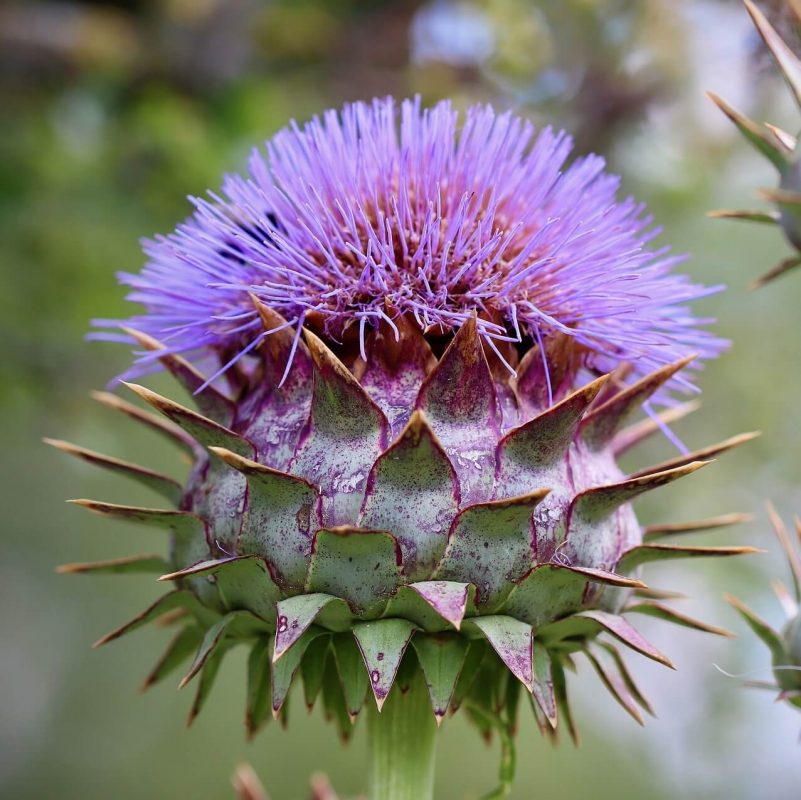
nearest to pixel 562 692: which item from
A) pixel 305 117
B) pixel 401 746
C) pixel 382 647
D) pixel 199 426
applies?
pixel 401 746

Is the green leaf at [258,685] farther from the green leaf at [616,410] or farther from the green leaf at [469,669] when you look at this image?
the green leaf at [616,410]

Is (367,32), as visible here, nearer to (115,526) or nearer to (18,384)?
(18,384)

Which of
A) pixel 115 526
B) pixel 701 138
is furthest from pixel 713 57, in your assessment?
pixel 115 526

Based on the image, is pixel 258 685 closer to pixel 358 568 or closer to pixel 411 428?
pixel 358 568

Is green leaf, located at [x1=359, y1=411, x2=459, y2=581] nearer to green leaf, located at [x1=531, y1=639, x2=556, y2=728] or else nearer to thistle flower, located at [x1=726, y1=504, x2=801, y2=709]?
green leaf, located at [x1=531, y1=639, x2=556, y2=728]

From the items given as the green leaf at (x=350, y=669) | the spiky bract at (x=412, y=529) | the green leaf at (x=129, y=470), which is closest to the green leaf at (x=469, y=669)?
the spiky bract at (x=412, y=529)

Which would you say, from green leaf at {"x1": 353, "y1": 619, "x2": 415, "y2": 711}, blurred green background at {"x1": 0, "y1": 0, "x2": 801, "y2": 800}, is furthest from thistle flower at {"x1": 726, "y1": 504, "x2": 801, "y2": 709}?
blurred green background at {"x1": 0, "y1": 0, "x2": 801, "y2": 800}
